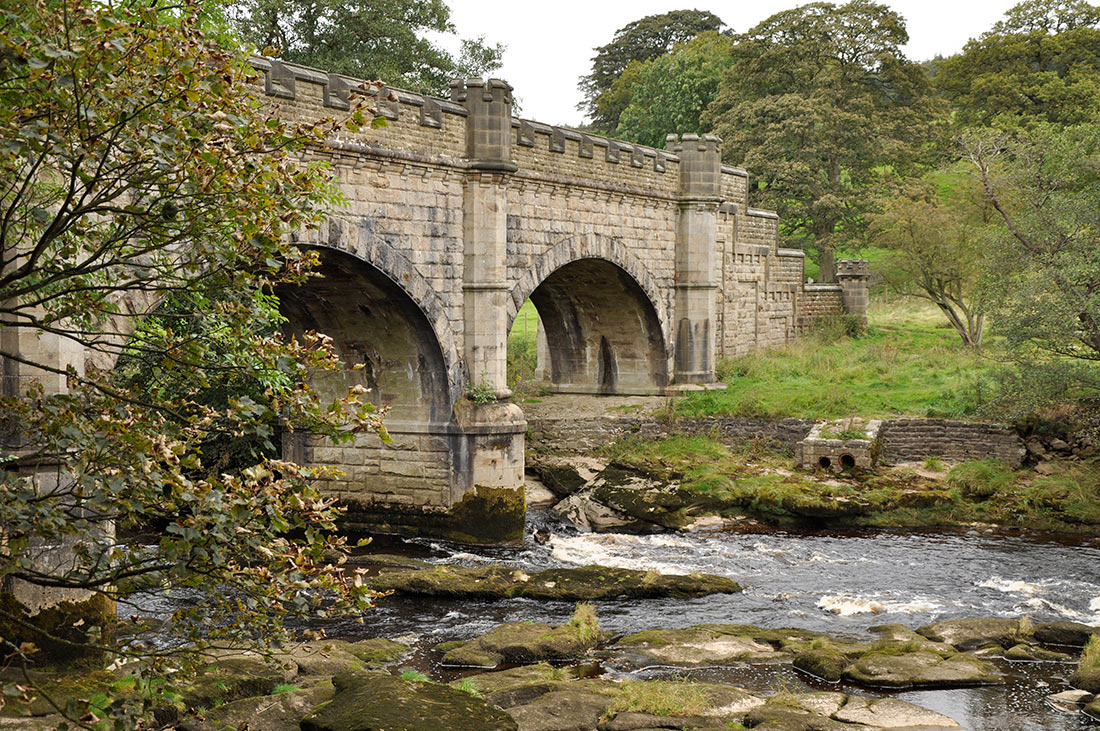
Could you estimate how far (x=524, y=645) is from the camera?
1308cm

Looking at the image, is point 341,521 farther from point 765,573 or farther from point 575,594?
point 765,573

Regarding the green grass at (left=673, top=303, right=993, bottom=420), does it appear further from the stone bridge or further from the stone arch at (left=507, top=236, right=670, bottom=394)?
the stone bridge

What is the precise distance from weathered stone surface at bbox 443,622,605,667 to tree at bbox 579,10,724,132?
5020cm

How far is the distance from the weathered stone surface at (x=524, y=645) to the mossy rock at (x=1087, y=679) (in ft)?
17.9

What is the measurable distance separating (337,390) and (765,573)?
9.01m

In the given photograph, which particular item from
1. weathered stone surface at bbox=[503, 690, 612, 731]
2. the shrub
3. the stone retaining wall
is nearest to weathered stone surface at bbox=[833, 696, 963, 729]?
weathered stone surface at bbox=[503, 690, 612, 731]

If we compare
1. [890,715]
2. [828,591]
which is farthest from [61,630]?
[828,591]

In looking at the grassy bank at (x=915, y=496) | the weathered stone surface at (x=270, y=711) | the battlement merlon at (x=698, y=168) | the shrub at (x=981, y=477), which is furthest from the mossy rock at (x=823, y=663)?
the battlement merlon at (x=698, y=168)

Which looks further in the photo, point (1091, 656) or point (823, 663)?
point (823, 663)

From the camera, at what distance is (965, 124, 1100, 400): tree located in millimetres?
20578

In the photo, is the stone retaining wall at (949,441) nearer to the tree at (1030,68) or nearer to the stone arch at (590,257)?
the stone arch at (590,257)

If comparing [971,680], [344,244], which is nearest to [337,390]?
[344,244]

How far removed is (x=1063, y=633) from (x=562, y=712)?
23.1 ft

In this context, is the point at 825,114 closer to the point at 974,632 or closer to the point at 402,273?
the point at 402,273
